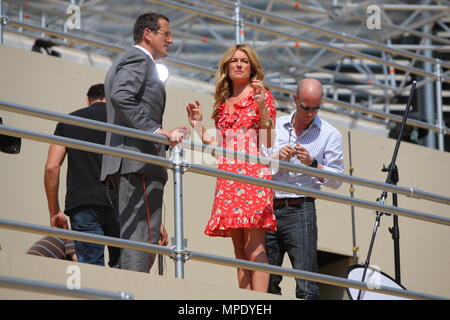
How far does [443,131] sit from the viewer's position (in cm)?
962

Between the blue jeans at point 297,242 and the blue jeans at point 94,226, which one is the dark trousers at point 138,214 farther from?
the blue jeans at point 297,242

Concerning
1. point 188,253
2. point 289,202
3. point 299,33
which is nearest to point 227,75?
point 289,202

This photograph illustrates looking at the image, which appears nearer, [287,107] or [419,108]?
[287,107]

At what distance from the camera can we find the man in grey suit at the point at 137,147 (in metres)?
5.44

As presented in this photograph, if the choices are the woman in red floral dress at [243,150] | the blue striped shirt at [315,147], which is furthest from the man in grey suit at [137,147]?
the blue striped shirt at [315,147]

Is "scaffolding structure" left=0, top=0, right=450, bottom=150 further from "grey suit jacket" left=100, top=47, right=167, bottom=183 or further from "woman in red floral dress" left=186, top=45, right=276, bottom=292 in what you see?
"grey suit jacket" left=100, top=47, right=167, bottom=183

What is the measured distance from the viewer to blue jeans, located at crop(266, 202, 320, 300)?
603 centimetres

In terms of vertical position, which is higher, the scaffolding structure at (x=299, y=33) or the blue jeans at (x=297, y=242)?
the scaffolding structure at (x=299, y=33)

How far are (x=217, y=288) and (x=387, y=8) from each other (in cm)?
758

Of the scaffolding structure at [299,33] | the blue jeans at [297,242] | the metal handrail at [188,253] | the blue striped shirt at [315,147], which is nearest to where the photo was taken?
the metal handrail at [188,253]

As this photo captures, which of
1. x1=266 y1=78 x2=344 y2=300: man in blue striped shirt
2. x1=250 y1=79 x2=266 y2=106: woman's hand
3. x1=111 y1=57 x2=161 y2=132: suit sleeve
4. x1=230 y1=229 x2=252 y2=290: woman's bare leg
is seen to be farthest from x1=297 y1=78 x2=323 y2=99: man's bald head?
x1=111 y1=57 x2=161 y2=132: suit sleeve

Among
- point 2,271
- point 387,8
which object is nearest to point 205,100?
point 2,271

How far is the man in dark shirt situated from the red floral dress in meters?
0.62
